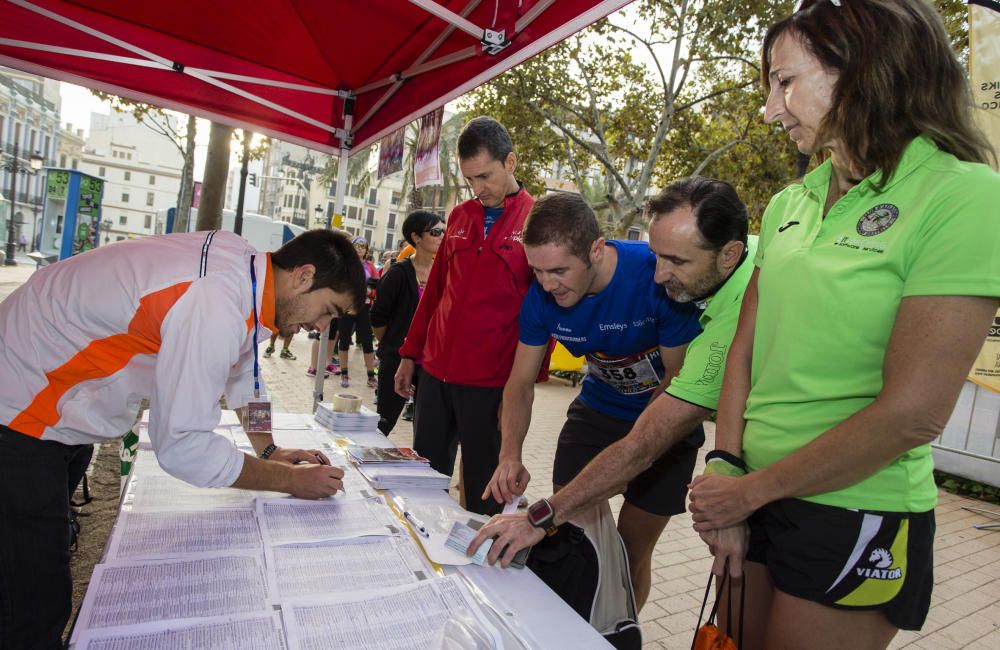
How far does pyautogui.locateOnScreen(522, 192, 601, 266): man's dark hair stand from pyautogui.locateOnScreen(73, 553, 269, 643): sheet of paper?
48.7 inches

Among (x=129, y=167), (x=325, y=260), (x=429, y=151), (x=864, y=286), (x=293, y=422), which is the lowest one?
(x=293, y=422)

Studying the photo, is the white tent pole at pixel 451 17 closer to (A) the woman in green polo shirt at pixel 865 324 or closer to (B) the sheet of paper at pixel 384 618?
(A) the woman in green polo shirt at pixel 865 324

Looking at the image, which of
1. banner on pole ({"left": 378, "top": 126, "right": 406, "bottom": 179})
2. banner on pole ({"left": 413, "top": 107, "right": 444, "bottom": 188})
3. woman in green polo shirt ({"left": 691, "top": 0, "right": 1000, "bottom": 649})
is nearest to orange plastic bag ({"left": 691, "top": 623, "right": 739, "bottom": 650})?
woman in green polo shirt ({"left": 691, "top": 0, "right": 1000, "bottom": 649})

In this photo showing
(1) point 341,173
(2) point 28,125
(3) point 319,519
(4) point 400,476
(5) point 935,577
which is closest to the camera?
(3) point 319,519

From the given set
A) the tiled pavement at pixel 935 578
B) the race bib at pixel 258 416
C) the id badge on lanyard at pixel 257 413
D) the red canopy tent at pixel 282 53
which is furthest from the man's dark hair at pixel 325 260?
the tiled pavement at pixel 935 578

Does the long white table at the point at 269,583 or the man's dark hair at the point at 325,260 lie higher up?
the man's dark hair at the point at 325,260

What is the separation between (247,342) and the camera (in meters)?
1.79

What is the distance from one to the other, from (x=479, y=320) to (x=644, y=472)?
0.99 metres

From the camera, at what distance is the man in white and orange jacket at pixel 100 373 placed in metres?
1.47

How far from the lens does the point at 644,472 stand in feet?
7.45

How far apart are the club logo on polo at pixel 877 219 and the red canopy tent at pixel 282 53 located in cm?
186

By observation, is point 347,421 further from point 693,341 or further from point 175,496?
point 693,341

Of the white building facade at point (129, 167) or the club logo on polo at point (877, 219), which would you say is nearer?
the club logo on polo at point (877, 219)

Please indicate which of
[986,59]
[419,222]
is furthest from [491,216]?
[986,59]
